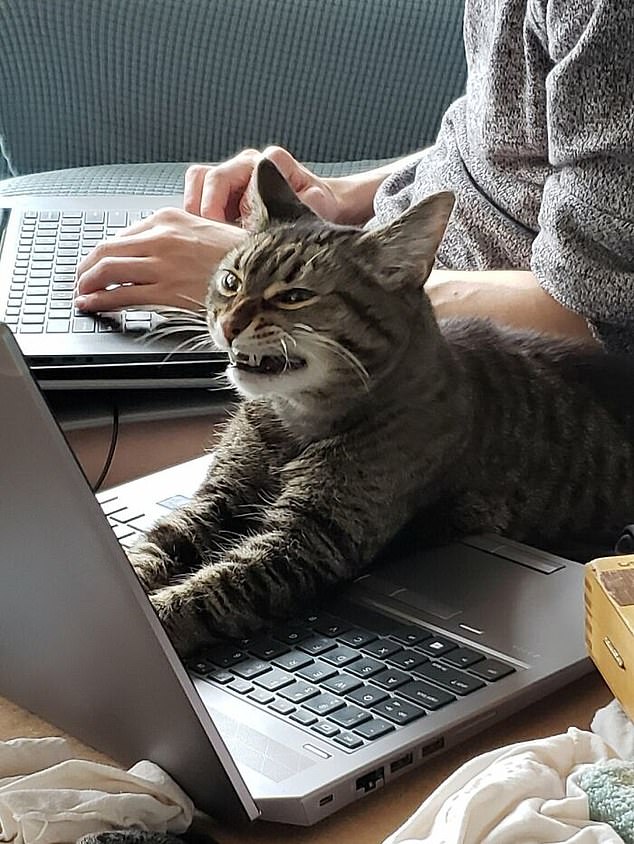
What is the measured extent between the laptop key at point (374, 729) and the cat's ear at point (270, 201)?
0.46 m

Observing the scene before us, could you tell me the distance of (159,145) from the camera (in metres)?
2.37

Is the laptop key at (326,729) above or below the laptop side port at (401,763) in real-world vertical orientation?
above

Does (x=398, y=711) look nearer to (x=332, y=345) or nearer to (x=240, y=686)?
(x=240, y=686)

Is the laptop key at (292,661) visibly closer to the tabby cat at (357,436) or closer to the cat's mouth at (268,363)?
the tabby cat at (357,436)

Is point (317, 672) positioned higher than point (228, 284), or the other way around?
point (228, 284)

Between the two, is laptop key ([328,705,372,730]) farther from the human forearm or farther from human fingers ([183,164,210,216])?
human fingers ([183,164,210,216])

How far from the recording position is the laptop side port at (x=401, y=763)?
2.04 ft

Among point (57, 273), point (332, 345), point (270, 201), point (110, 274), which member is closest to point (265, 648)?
point (332, 345)

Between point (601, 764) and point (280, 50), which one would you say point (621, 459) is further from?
point (280, 50)

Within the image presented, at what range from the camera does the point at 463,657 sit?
2.30ft

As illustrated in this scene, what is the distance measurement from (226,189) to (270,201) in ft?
1.31

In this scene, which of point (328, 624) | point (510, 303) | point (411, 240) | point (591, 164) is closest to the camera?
point (328, 624)

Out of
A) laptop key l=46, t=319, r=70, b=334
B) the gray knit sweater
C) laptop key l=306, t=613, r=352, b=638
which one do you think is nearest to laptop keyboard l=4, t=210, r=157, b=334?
laptop key l=46, t=319, r=70, b=334

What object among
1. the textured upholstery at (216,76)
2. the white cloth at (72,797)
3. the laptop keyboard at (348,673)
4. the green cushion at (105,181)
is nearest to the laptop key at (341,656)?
the laptop keyboard at (348,673)
